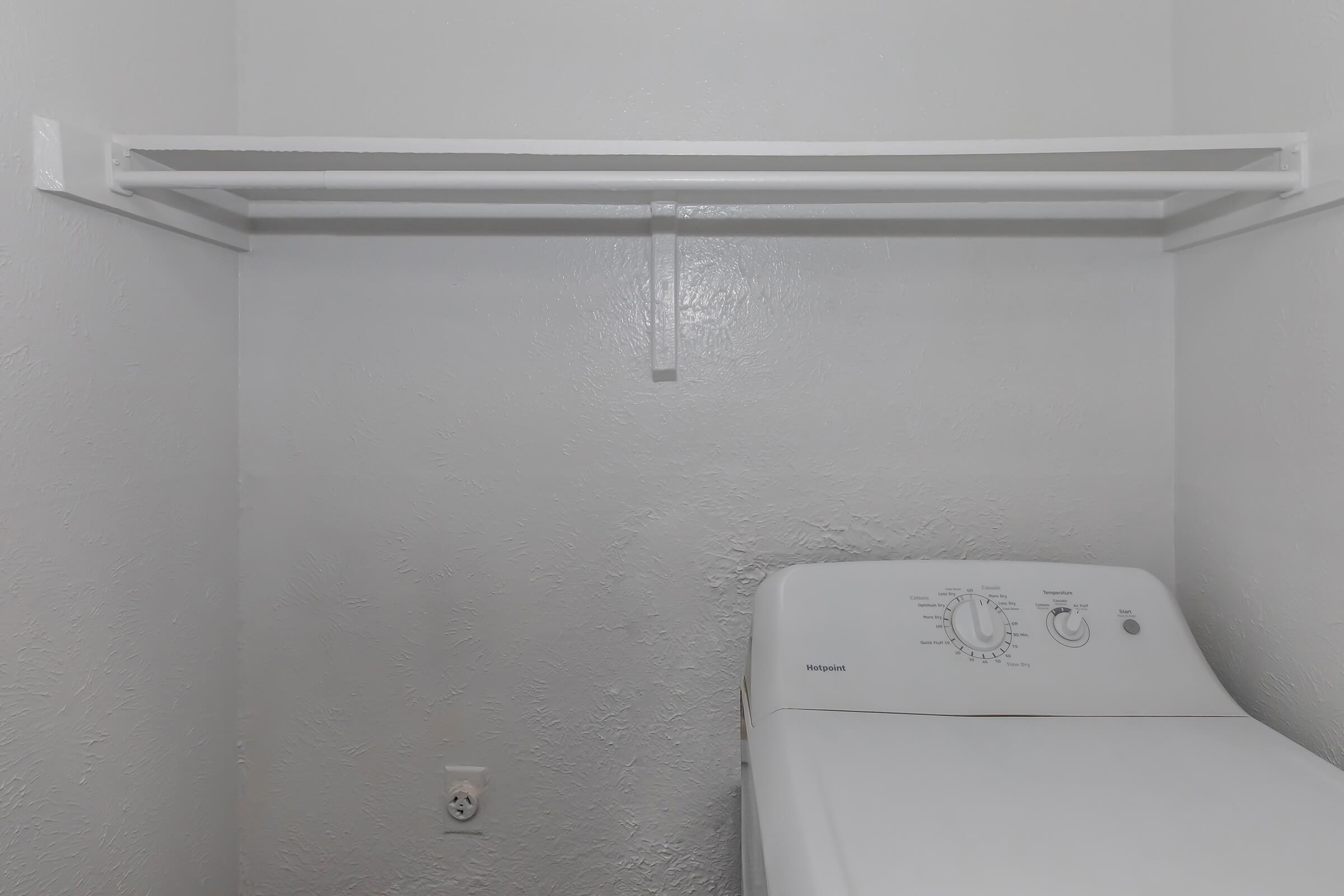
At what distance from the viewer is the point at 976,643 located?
1.00m

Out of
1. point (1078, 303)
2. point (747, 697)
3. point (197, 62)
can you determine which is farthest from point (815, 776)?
point (197, 62)

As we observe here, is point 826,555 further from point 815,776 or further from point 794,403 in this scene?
point 815,776

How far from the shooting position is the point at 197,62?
1.11 metres

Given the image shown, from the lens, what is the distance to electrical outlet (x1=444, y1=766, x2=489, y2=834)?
123 centimetres

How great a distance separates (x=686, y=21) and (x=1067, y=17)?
0.58 meters

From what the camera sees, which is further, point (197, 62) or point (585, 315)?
point (585, 315)

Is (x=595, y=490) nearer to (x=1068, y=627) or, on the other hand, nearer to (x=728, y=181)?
(x=728, y=181)

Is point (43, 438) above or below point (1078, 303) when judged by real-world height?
below

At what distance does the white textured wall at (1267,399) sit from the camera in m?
0.87

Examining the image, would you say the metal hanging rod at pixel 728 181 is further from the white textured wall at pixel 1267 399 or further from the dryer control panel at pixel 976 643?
the dryer control panel at pixel 976 643

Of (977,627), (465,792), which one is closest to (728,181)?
(977,627)

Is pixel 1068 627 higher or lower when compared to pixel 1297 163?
lower

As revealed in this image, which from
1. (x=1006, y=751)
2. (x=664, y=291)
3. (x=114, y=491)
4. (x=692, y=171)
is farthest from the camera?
(x=664, y=291)

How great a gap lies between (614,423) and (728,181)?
1.41 ft
